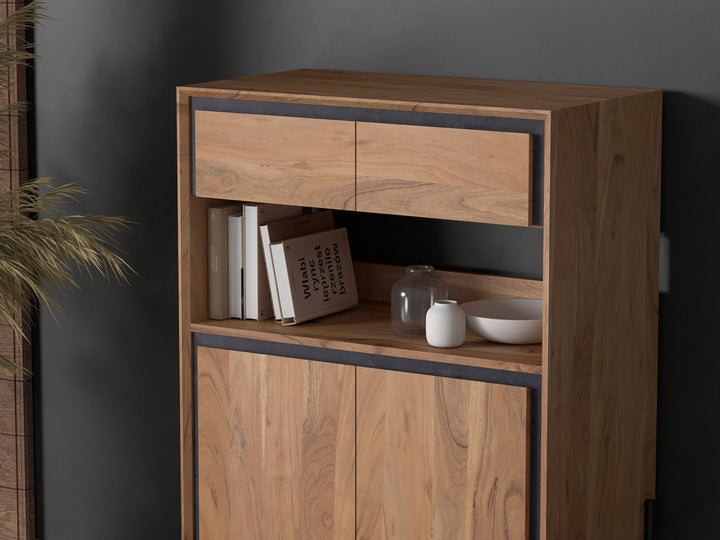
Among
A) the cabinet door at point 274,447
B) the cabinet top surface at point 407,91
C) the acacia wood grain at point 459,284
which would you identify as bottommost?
the cabinet door at point 274,447

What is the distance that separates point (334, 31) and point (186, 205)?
68cm

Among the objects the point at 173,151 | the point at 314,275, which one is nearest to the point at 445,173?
the point at 314,275

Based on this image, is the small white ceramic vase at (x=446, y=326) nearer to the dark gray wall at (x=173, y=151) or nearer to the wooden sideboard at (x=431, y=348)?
the wooden sideboard at (x=431, y=348)

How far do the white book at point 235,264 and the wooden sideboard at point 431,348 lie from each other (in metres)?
0.06

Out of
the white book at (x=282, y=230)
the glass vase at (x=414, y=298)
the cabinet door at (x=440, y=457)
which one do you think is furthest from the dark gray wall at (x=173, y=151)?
the cabinet door at (x=440, y=457)

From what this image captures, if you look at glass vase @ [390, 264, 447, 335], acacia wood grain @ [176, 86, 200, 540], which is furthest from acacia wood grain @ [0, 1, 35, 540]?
glass vase @ [390, 264, 447, 335]

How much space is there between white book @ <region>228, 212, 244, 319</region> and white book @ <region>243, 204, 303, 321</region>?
1cm

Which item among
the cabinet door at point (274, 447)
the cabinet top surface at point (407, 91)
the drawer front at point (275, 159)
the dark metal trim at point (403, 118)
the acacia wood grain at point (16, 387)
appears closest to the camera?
the dark metal trim at point (403, 118)

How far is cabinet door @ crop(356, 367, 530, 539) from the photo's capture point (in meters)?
2.57

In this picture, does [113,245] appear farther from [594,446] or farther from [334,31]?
[594,446]

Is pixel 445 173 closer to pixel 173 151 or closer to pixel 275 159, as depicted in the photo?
pixel 275 159

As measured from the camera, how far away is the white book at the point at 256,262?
289 cm

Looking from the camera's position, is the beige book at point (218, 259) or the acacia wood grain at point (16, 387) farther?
the acacia wood grain at point (16, 387)

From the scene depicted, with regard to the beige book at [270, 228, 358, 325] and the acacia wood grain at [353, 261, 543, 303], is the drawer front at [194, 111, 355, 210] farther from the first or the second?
the acacia wood grain at [353, 261, 543, 303]
